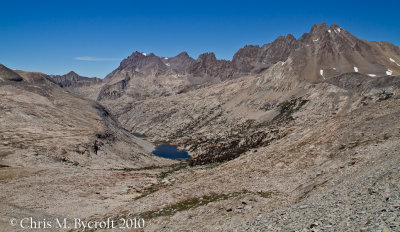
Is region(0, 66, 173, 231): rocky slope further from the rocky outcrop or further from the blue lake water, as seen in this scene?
the blue lake water

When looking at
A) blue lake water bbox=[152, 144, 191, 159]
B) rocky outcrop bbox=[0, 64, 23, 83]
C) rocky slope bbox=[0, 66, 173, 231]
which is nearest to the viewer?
rocky slope bbox=[0, 66, 173, 231]

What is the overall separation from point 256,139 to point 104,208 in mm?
79641

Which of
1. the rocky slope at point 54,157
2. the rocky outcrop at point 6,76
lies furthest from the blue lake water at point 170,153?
the rocky outcrop at point 6,76

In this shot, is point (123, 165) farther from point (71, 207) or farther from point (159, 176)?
point (71, 207)

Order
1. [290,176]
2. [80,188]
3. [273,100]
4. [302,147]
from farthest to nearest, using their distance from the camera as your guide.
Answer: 1. [273,100]
2. [80,188]
3. [302,147]
4. [290,176]

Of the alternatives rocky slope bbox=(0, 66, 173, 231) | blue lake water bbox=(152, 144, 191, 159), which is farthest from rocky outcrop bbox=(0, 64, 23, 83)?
blue lake water bbox=(152, 144, 191, 159)

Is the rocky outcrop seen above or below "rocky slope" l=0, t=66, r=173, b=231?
above

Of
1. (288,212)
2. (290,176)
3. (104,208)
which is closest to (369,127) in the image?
(290,176)

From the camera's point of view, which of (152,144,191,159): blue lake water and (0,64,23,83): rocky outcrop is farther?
(0,64,23,83): rocky outcrop

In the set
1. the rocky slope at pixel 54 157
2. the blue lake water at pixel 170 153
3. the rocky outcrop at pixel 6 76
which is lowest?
the blue lake water at pixel 170 153

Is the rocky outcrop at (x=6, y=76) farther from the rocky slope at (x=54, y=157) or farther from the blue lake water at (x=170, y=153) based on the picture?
the blue lake water at (x=170, y=153)

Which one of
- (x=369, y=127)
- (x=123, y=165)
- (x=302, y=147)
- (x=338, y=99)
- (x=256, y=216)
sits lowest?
(x=123, y=165)

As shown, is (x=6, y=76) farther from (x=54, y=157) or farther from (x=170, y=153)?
(x=54, y=157)

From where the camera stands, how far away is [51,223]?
45.1 meters
